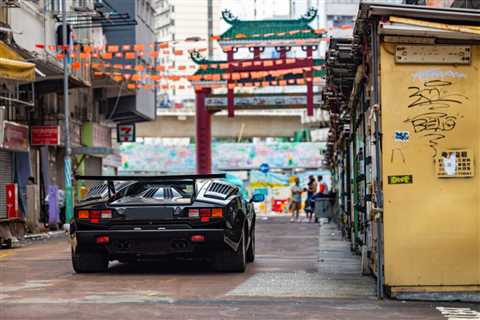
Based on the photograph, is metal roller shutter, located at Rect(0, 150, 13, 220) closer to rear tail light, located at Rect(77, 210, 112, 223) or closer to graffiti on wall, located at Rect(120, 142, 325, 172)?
rear tail light, located at Rect(77, 210, 112, 223)

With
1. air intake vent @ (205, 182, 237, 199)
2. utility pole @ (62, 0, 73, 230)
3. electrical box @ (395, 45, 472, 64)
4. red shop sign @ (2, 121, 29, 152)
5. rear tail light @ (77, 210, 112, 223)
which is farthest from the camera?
utility pole @ (62, 0, 73, 230)

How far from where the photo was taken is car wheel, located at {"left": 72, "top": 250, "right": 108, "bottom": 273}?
1322cm

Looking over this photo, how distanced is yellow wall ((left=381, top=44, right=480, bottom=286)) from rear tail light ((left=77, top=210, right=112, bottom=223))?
164 inches

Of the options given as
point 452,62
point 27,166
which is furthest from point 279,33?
point 452,62

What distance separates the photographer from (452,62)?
1022 cm

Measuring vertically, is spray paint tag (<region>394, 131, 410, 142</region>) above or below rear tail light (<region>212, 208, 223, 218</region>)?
above

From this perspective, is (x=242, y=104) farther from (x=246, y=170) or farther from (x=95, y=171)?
(x=246, y=170)

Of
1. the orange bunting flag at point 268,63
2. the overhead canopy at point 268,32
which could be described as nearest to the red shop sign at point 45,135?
the orange bunting flag at point 268,63

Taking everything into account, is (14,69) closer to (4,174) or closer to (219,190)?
(219,190)

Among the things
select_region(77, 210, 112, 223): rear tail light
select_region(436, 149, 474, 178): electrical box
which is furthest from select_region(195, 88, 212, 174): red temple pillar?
select_region(436, 149, 474, 178): electrical box

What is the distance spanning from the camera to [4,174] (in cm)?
3109

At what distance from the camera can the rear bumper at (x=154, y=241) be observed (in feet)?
41.7

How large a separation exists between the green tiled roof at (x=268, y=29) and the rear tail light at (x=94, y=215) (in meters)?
33.6

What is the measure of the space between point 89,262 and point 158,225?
1.19 meters
